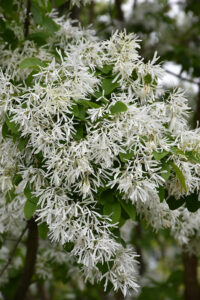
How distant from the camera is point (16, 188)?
2016 mm

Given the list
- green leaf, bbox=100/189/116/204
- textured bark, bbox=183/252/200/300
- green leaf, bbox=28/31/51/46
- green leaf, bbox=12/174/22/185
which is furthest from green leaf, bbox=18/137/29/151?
textured bark, bbox=183/252/200/300

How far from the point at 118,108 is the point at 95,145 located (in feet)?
0.57

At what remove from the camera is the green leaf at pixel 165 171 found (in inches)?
64.9

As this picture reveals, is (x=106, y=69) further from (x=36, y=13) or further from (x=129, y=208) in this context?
(x=36, y=13)

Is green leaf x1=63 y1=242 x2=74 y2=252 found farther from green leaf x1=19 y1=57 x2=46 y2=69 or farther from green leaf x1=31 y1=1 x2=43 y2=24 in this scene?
green leaf x1=31 y1=1 x2=43 y2=24

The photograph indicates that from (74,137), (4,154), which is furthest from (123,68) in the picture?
(4,154)

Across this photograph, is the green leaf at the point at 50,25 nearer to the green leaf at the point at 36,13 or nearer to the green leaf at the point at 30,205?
the green leaf at the point at 36,13

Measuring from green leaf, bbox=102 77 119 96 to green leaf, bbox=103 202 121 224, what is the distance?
45cm

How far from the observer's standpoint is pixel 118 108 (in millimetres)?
1665

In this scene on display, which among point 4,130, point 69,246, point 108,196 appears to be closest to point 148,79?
point 108,196

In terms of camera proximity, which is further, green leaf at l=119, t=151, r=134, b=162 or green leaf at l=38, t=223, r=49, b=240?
green leaf at l=38, t=223, r=49, b=240

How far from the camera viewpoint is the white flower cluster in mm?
1638

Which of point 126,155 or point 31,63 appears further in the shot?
point 31,63

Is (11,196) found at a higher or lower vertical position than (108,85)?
lower
